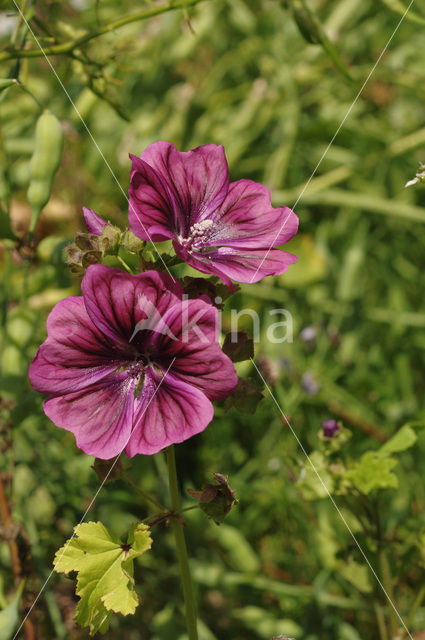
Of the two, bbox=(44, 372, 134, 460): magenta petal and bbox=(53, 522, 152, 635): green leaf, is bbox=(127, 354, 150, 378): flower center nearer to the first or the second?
bbox=(44, 372, 134, 460): magenta petal

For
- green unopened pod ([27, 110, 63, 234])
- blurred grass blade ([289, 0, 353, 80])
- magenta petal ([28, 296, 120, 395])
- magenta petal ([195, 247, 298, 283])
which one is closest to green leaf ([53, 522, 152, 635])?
magenta petal ([28, 296, 120, 395])

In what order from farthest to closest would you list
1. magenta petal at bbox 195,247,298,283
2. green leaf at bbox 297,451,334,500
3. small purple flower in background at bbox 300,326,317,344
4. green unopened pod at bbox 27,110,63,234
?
small purple flower in background at bbox 300,326,317,344
green unopened pod at bbox 27,110,63,234
green leaf at bbox 297,451,334,500
magenta petal at bbox 195,247,298,283

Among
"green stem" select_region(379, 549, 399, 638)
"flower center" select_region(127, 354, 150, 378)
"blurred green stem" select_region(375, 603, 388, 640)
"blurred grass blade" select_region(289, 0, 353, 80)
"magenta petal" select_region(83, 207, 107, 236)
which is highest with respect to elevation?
"blurred grass blade" select_region(289, 0, 353, 80)

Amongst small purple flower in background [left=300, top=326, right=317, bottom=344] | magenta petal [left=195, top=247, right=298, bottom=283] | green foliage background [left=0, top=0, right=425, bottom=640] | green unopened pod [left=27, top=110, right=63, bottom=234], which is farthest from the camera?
small purple flower in background [left=300, top=326, right=317, bottom=344]

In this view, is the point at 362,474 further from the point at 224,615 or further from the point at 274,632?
the point at 224,615

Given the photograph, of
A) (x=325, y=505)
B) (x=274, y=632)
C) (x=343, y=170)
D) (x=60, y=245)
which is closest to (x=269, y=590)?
(x=274, y=632)

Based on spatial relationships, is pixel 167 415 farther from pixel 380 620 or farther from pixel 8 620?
Result: pixel 380 620

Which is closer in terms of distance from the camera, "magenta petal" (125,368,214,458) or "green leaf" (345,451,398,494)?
"magenta petal" (125,368,214,458)
